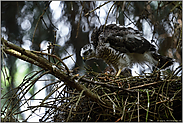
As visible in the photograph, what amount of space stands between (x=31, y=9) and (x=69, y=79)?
1.98 metres

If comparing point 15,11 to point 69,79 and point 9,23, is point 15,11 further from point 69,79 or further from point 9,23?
point 69,79

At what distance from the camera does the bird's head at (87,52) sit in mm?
2543

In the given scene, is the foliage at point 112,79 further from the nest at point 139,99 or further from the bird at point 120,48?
the bird at point 120,48

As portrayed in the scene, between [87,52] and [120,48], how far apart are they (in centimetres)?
53

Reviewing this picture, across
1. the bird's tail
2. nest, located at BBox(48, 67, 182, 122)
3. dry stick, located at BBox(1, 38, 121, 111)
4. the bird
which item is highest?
the bird

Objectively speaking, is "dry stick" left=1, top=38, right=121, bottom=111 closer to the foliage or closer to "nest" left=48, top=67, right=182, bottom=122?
the foliage

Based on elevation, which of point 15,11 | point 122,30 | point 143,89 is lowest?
point 143,89

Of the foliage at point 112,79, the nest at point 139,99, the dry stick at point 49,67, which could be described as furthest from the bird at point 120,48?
the dry stick at point 49,67

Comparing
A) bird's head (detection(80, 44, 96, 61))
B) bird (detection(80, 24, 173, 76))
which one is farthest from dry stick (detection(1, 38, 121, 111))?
bird's head (detection(80, 44, 96, 61))

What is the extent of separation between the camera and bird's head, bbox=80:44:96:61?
8.34 feet

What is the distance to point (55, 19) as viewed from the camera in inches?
99.4

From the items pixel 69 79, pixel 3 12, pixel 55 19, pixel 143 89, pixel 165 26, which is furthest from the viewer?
pixel 165 26

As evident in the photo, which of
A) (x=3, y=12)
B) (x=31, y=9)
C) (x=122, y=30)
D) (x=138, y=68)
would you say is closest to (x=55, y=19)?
(x=31, y=9)

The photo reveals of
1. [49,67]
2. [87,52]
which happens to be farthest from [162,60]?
[49,67]
